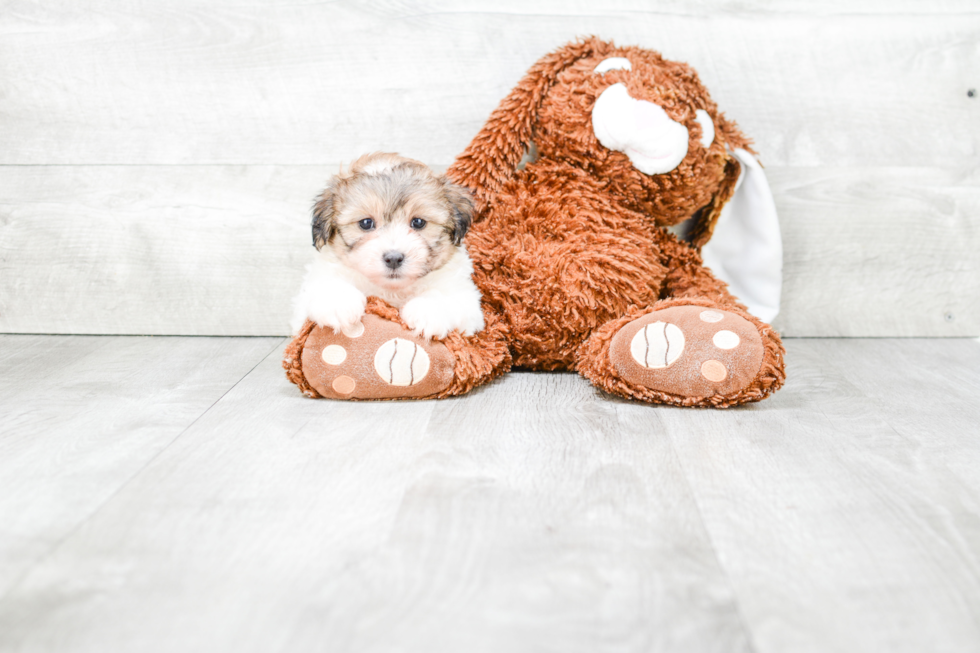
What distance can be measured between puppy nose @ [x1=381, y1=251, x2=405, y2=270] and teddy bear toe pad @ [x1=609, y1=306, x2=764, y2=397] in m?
0.49

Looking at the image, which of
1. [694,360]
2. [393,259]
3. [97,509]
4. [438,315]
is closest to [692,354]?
[694,360]

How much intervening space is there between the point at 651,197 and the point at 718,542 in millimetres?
1036

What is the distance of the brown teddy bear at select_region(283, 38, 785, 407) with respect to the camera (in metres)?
1.59

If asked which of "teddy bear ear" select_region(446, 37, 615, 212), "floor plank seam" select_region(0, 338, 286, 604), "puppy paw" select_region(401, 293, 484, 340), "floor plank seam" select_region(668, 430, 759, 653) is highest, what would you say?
"teddy bear ear" select_region(446, 37, 615, 212)

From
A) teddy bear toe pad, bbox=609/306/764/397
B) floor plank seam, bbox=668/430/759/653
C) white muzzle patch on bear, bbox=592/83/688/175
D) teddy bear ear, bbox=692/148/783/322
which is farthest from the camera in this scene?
teddy bear ear, bbox=692/148/783/322

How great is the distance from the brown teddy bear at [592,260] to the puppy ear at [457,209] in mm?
165

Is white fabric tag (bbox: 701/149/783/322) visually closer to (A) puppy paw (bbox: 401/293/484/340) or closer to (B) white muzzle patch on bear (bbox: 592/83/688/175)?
(B) white muzzle patch on bear (bbox: 592/83/688/175)

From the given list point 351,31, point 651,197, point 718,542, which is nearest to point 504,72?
point 351,31

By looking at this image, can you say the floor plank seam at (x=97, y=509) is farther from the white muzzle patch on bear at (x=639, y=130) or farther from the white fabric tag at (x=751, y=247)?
the white fabric tag at (x=751, y=247)

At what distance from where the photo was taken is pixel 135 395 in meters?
1.72

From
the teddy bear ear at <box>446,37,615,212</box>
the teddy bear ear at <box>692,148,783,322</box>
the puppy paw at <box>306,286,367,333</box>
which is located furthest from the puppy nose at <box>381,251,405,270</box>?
the teddy bear ear at <box>692,148,783,322</box>

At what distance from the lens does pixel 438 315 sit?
1642 mm

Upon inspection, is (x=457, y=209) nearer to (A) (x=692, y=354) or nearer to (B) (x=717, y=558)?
(A) (x=692, y=354)

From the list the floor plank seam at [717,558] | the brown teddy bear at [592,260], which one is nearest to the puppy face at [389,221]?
the brown teddy bear at [592,260]
